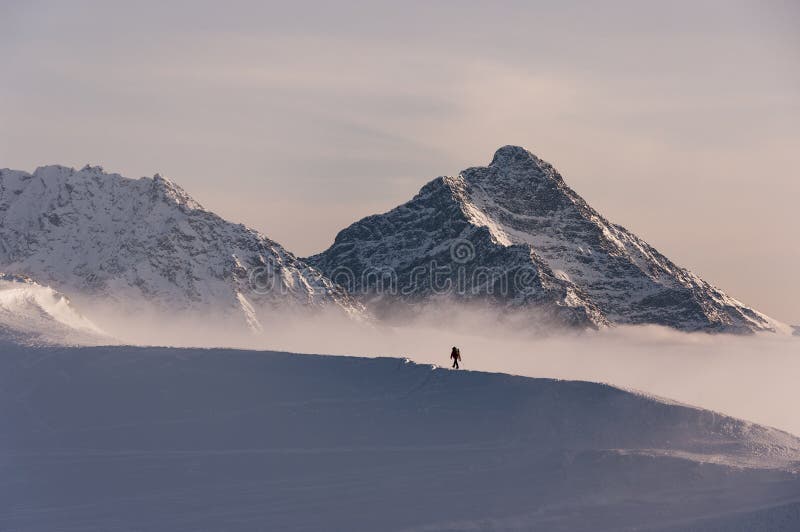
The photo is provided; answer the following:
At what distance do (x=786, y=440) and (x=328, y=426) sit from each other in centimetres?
2365

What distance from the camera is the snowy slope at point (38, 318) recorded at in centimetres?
7706

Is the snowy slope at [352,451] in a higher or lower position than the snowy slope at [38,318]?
lower

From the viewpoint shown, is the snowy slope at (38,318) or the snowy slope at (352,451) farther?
the snowy slope at (38,318)

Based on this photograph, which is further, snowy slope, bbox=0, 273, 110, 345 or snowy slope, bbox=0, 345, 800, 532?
snowy slope, bbox=0, 273, 110, 345

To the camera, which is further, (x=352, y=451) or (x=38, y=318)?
(x=38, y=318)

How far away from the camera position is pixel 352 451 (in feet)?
208

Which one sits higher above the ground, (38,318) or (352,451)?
(38,318)

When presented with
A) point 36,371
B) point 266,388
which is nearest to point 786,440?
point 266,388

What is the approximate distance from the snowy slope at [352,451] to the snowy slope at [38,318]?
124 inches

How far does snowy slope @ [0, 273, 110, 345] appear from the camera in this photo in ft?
253

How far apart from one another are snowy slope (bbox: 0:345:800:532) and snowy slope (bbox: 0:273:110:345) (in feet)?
10.4

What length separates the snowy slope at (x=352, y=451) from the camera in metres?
57.6

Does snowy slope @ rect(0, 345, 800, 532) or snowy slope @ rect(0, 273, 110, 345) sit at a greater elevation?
snowy slope @ rect(0, 273, 110, 345)

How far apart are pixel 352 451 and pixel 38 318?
28.5m
